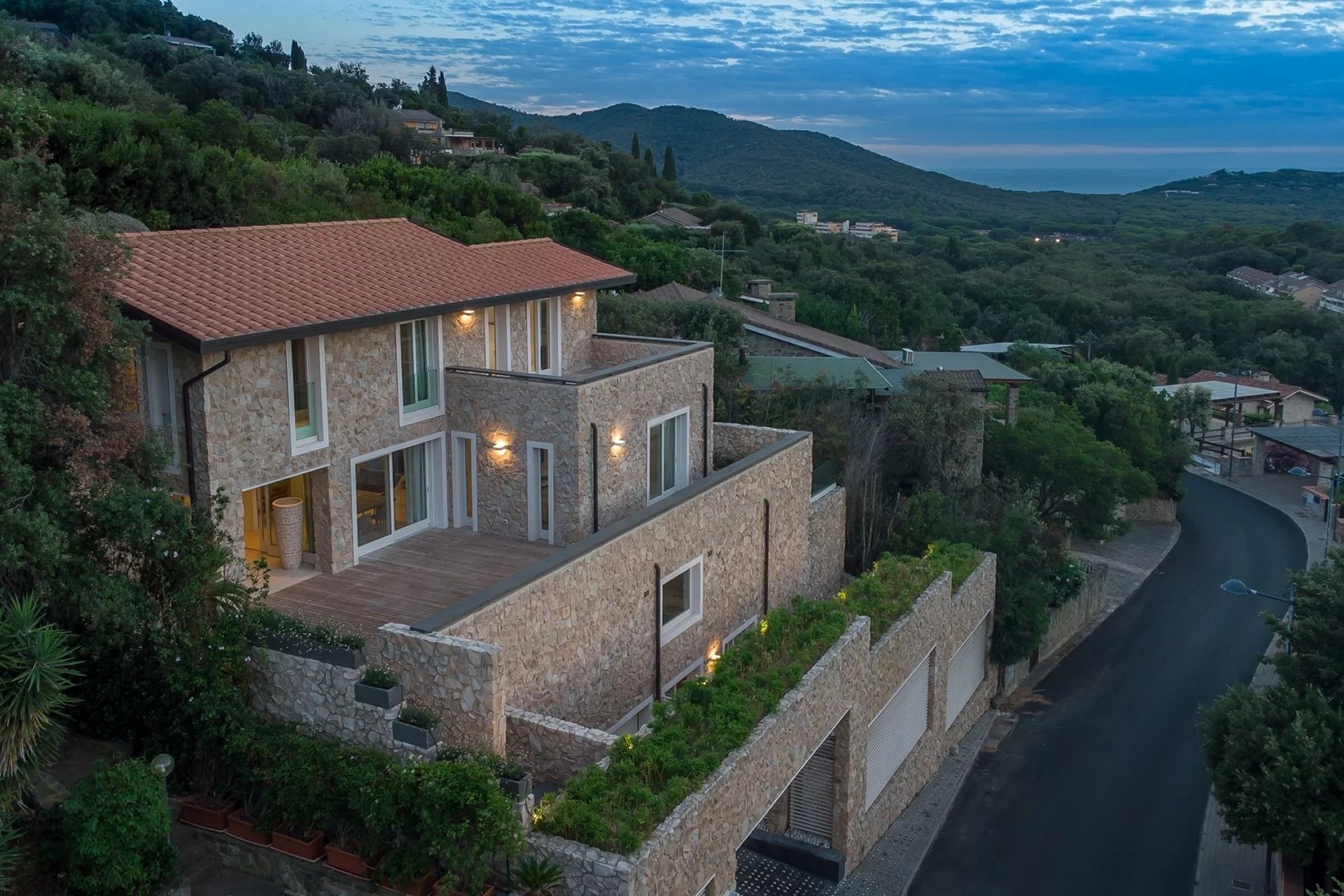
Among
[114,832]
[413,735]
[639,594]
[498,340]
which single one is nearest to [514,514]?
[639,594]

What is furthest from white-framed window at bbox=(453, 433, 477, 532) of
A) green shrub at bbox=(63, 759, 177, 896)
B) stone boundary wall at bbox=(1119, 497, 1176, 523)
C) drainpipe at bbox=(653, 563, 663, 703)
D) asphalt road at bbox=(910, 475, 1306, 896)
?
stone boundary wall at bbox=(1119, 497, 1176, 523)

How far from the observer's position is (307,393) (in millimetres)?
14984

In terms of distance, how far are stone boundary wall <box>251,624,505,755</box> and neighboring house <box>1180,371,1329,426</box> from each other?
6256 centimetres

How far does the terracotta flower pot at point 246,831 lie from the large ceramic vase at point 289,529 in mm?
4467

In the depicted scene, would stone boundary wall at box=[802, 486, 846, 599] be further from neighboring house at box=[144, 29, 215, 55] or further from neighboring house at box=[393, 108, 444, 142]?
neighboring house at box=[144, 29, 215, 55]

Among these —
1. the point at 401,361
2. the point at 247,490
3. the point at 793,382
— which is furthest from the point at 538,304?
the point at 793,382

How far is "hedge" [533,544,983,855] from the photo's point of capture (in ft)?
35.6

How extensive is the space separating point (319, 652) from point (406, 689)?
1.01 meters

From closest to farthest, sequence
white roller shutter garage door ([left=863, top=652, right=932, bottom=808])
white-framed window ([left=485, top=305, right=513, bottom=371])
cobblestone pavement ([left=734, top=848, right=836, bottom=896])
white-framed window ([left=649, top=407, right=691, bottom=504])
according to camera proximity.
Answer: cobblestone pavement ([left=734, top=848, right=836, bottom=896]) < white roller shutter garage door ([left=863, top=652, right=932, bottom=808]) < white-framed window ([left=485, top=305, right=513, bottom=371]) < white-framed window ([left=649, top=407, right=691, bottom=504])

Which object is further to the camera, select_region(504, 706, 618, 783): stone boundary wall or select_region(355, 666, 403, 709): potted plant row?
select_region(504, 706, 618, 783): stone boundary wall

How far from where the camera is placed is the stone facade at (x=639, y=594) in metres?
13.3

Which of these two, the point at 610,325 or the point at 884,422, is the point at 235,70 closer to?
the point at 610,325

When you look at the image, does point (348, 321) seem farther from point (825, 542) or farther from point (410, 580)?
point (825, 542)

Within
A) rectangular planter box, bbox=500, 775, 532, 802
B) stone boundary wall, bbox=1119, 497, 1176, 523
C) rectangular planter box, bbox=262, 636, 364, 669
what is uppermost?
rectangular planter box, bbox=262, 636, 364, 669
